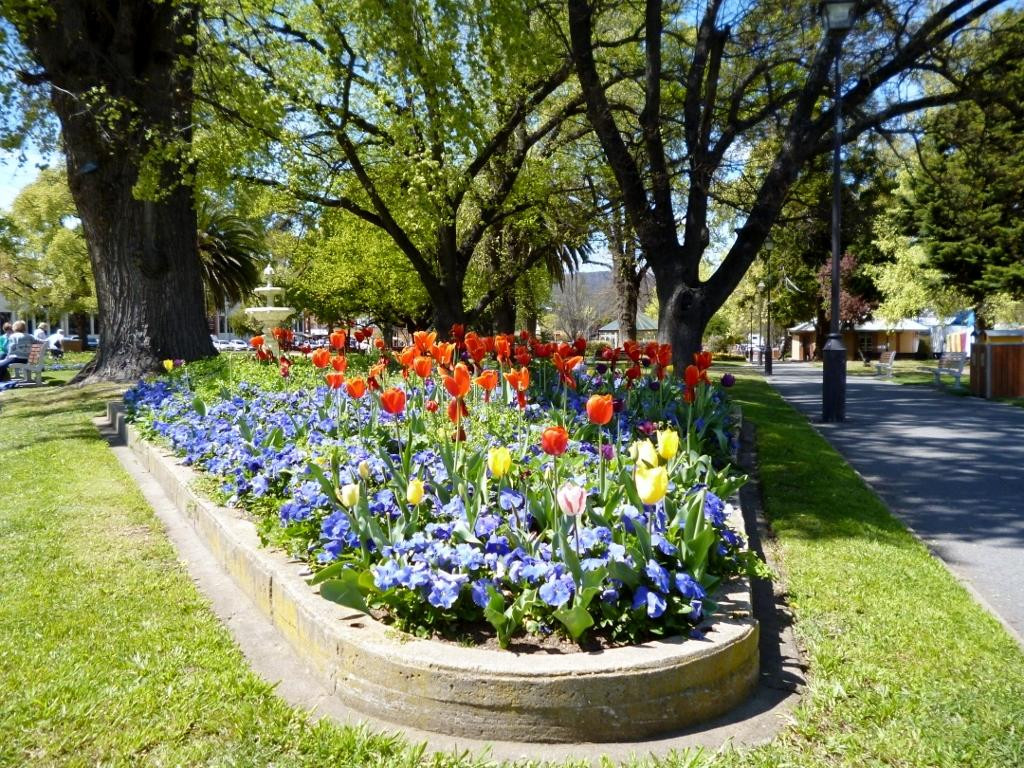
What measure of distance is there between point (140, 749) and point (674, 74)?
43.2 ft

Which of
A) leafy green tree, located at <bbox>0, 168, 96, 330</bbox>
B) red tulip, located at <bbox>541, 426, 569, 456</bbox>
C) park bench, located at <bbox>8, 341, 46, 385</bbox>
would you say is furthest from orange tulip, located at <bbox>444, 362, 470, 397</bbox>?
leafy green tree, located at <bbox>0, 168, 96, 330</bbox>

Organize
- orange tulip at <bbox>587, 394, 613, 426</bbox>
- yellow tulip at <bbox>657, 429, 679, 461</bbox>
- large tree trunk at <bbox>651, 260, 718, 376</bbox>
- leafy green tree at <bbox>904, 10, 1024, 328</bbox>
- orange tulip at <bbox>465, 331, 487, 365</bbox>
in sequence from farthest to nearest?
leafy green tree at <bbox>904, 10, 1024, 328</bbox>, large tree trunk at <bbox>651, 260, 718, 376</bbox>, orange tulip at <bbox>465, 331, 487, 365</bbox>, orange tulip at <bbox>587, 394, 613, 426</bbox>, yellow tulip at <bbox>657, 429, 679, 461</bbox>

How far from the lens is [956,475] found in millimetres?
7969

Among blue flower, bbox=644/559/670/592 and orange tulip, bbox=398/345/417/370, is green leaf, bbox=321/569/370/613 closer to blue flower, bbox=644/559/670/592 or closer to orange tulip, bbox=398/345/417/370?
blue flower, bbox=644/559/670/592

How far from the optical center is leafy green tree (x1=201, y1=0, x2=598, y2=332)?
484 inches

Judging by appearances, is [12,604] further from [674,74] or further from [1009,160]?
[1009,160]

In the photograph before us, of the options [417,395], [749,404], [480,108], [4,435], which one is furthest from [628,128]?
[4,435]

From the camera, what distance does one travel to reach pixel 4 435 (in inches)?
380

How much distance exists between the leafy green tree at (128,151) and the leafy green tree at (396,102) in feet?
2.48

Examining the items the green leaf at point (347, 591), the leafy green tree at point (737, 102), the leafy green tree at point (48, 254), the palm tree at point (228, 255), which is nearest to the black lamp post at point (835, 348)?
the leafy green tree at point (737, 102)

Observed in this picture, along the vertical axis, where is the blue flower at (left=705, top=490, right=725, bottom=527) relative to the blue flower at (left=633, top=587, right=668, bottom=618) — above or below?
above

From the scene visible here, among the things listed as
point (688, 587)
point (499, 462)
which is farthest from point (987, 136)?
point (499, 462)

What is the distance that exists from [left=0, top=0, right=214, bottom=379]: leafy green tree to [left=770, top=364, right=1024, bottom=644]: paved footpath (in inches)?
416

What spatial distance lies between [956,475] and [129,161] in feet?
41.4
